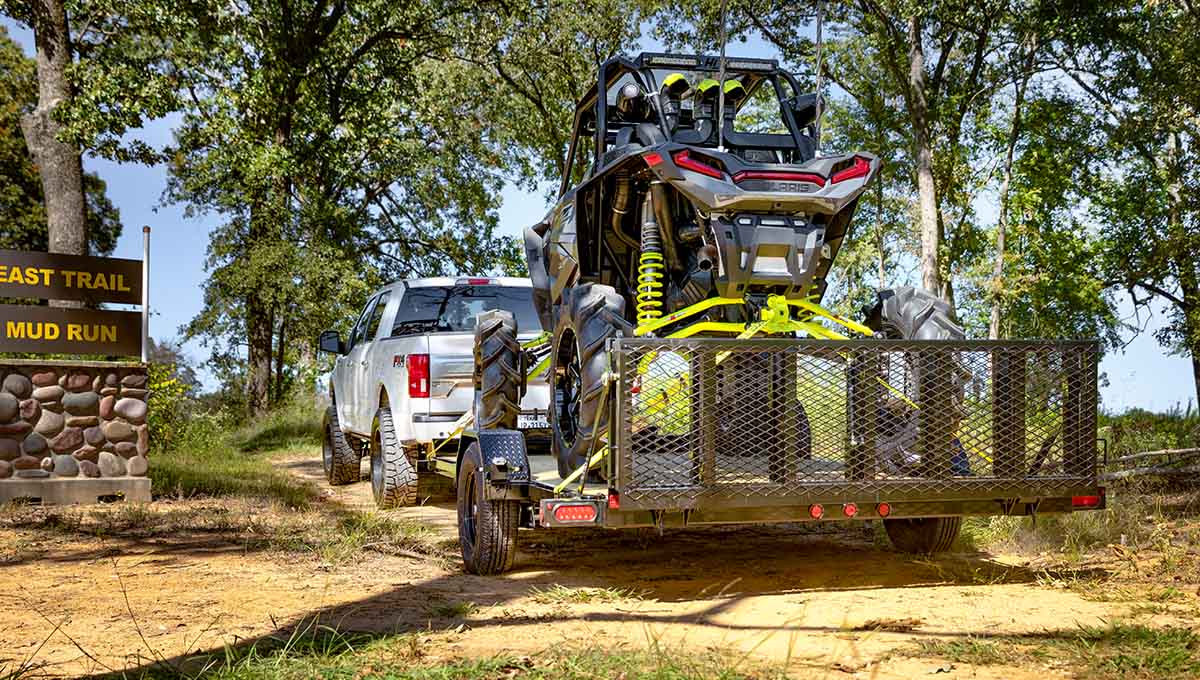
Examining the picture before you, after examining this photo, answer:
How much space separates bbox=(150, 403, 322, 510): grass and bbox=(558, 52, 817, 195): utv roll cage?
5.20 m

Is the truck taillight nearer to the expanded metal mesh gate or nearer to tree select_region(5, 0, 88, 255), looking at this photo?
the expanded metal mesh gate

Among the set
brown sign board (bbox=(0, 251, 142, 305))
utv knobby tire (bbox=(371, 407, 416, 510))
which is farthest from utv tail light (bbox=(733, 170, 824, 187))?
brown sign board (bbox=(0, 251, 142, 305))

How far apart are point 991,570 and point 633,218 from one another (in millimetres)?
3172

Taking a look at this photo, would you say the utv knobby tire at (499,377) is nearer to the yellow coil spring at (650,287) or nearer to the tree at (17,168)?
the yellow coil spring at (650,287)

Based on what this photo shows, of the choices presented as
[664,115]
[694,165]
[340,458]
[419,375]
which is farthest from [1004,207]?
[694,165]

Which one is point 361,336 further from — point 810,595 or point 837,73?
point 837,73

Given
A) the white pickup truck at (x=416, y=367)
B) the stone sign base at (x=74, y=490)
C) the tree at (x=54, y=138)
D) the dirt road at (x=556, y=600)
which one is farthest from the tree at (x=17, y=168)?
the dirt road at (x=556, y=600)

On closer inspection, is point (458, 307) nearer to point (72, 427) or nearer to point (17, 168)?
point (72, 427)

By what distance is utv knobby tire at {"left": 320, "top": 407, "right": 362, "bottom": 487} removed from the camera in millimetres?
13430

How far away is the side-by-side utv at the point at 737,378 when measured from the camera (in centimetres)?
545

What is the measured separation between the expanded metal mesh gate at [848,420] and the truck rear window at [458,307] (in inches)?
203

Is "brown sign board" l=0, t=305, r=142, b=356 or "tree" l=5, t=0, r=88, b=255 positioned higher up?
"tree" l=5, t=0, r=88, b=255

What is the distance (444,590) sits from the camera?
621cm

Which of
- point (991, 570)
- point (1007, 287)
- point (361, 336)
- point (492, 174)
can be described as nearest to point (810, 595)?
point (991, 570)
